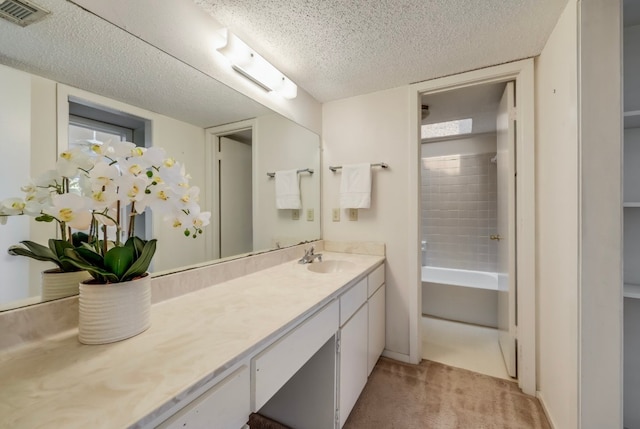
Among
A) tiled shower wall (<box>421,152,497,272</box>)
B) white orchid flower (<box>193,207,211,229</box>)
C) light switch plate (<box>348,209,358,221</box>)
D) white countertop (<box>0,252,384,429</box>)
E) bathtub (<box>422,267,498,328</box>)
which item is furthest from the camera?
tiled shower wall (<box>421,152,497,272</box>)

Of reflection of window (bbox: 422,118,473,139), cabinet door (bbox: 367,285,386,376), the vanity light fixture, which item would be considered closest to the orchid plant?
the vanity light fixture

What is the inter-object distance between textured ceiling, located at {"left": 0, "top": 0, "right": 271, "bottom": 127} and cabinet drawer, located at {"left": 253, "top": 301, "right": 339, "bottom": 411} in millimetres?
1103

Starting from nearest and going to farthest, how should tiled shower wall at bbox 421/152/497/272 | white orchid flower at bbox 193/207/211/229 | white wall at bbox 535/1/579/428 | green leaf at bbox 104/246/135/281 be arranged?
green leaf at bbox 104/246/135/281 → white orchid flower at bbox 193/207/211/229 → white wall at bbox 535/1/579/428 → tiled shower wall at bbox 421/152/497/272

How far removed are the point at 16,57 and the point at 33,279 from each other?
66cm

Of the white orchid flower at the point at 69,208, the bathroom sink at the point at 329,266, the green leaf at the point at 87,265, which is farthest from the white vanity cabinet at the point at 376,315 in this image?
the white orchid flower at the point at 69,208

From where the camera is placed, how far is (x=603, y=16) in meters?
0.97

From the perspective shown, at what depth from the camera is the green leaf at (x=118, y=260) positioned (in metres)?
0.72

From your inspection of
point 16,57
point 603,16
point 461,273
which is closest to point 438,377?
point 461,273

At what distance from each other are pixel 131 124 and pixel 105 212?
1.57ft

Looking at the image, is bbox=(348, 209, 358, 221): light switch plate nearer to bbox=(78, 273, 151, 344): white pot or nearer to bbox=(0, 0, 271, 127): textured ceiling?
bbox=(0, 0, 271, 127): textured ceiling

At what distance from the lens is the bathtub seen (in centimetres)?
254

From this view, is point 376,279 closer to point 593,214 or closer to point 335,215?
point 335,215

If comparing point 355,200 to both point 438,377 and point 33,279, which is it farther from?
point 33,279

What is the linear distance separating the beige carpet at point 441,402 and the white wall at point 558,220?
153 mm
